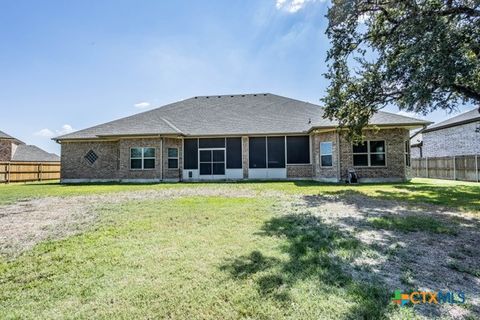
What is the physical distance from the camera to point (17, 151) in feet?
88.8

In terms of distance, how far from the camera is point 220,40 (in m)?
13.4

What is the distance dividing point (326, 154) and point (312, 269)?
12.7 metres

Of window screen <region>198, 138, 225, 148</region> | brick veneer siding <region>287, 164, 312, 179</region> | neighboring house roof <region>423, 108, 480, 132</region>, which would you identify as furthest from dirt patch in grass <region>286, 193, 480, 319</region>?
neighboring house roof <region>423, 108, 480, 132</region>

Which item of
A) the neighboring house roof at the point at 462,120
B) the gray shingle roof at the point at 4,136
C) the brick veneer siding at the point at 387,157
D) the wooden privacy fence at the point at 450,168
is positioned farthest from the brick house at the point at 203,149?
the gray shingle roof at the point at 4,136

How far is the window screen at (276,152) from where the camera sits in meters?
16.7

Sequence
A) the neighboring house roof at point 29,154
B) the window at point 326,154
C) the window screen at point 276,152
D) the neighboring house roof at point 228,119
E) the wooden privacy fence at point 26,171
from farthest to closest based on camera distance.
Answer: the neighboring house roof at point 29,154 → the wooden privacy fence at point 26,171 → the window screen at point 276,152 → the neighboring house roof at point 228,119 → the window at point 326,154

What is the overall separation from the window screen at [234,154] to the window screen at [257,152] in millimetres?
710

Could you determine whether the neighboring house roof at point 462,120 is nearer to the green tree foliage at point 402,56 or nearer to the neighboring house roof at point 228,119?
the neighboring house roof at point 228,119

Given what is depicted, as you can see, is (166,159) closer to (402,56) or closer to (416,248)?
(402,56)

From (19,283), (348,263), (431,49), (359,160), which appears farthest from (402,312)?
(359,160)

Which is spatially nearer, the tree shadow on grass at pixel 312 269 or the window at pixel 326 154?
the tree shadow on grass at pixel 312 269

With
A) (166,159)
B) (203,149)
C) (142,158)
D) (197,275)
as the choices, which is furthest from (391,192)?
(142,158)

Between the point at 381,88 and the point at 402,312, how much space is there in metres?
10.2

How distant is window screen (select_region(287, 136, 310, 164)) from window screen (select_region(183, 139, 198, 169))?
6500 millimetres
